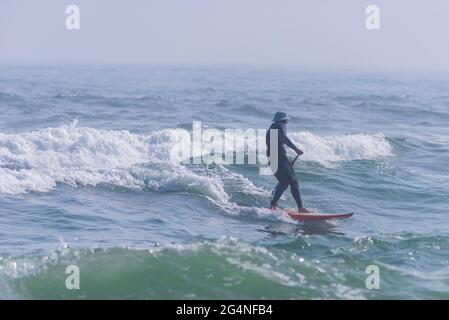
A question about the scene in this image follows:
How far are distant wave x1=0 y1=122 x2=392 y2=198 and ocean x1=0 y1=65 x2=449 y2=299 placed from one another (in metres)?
0.05

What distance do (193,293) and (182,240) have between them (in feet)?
9.22

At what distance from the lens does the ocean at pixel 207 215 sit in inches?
300

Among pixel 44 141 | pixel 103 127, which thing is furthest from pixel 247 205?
pixel 103 127

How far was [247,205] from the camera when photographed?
1273 cm

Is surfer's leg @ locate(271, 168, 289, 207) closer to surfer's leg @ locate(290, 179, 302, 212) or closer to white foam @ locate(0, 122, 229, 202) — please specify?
surfer's leg @ locate(290, 179, 302, 212)

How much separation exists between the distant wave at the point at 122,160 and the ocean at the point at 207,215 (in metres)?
0.05

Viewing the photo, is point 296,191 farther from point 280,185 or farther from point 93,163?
point 93,163

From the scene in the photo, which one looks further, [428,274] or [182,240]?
[182,240]

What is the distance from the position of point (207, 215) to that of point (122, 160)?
222 inches

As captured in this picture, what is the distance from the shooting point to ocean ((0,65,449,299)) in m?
7.61

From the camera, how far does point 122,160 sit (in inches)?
667

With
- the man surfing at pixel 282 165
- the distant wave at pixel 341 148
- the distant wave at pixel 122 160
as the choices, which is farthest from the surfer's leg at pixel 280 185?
the distant wave at pixel 341 148

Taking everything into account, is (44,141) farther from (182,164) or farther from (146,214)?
(146,214)

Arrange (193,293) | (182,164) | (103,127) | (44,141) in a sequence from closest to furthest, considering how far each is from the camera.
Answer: (193,293), (182,164), (44,141), (103,127)
